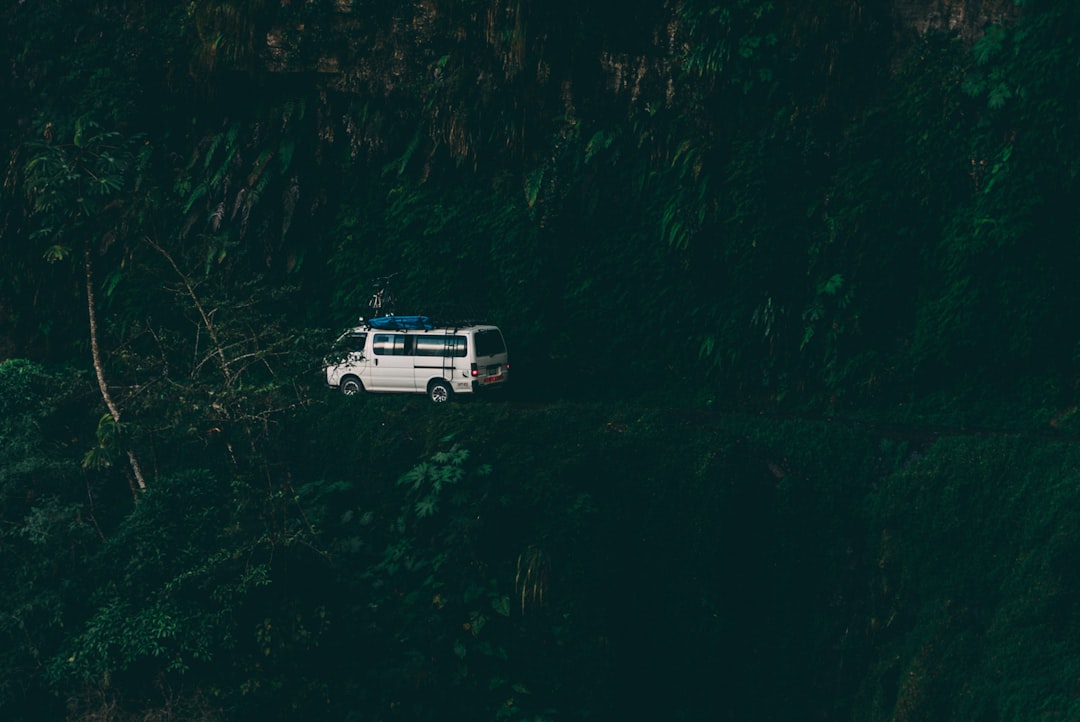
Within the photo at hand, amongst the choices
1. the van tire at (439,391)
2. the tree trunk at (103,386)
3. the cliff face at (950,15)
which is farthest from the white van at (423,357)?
the cliff face at (950,15)

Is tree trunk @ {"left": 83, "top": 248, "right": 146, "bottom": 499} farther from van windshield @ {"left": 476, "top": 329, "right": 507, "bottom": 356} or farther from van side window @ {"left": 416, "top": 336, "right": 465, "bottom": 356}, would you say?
van windshield @ {"left": 476, "top": 329, "right": 507, "bottom": 356}

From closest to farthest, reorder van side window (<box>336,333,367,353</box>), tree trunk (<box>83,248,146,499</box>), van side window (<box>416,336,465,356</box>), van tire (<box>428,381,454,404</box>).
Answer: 1. tree trunk (<box>83,248,146,499</box>)
2. van side window (<box>416,336,465,356</box>)
3. van tire (<box>428,381,454,404</box>)
4. van side window (<box>336,333,367,353</box>)

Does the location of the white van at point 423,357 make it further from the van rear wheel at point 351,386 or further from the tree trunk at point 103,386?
the tree trunk at point 103,386

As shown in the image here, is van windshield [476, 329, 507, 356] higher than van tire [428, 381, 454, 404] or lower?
higher

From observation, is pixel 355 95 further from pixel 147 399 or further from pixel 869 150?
pixel 869 150

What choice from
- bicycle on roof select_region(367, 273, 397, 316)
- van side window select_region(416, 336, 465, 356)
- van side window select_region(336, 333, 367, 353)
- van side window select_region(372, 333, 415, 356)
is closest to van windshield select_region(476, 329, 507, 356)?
van side window select_region(416, 336, 465, 356)

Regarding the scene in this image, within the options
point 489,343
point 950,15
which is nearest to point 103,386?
point 489,343
